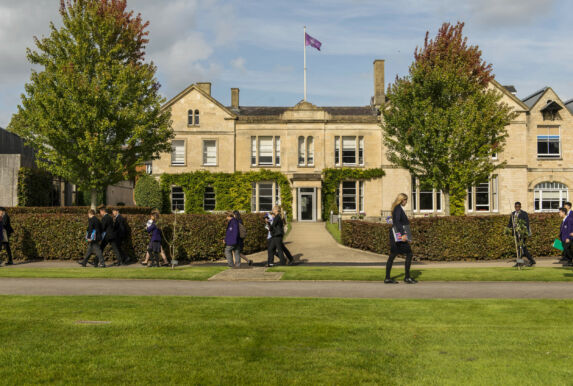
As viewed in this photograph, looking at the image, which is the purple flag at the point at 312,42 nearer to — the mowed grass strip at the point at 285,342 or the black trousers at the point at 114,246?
the black trousers at the point at 114,246

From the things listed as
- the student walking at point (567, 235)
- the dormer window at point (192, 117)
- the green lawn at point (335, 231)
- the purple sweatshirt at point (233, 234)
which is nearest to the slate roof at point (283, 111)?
the dormer window at point (192, 117)

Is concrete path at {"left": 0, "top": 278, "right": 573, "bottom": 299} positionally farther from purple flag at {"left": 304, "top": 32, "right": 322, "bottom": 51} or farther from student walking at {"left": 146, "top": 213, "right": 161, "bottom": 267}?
purple flag at {"left": 304, "top": 32, "right": 322, "bottom": 51}

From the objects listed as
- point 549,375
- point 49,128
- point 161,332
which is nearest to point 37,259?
point 49,128

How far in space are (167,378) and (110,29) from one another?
21841 millimetres

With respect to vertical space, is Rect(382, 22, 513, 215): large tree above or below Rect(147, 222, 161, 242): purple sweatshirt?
above

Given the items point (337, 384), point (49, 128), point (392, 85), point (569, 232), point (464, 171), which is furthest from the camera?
point (392, 85)

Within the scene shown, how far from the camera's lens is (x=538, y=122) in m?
41.4

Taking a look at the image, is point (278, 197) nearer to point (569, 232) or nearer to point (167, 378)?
point (569, 232)

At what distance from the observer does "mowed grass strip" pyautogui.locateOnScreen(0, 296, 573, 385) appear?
5168mm

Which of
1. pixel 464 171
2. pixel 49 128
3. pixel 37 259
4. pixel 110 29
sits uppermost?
pixel 110 29

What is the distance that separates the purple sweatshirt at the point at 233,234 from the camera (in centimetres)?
1627

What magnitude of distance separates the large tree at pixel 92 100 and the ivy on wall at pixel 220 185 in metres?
15.9

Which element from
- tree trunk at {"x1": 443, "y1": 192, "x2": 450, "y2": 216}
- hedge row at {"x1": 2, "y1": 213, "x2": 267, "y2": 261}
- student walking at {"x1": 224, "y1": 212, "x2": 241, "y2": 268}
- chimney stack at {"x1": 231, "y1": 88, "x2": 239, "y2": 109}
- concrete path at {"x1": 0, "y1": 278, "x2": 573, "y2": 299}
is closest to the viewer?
concrete path at {"x1": 0, "y1": 278, "x2": 573, "y2": 299}

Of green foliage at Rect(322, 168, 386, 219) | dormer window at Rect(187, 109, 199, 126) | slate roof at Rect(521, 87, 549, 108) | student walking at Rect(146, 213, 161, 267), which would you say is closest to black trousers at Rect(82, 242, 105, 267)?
student walking at Rect(146, 213, 161, 267)
